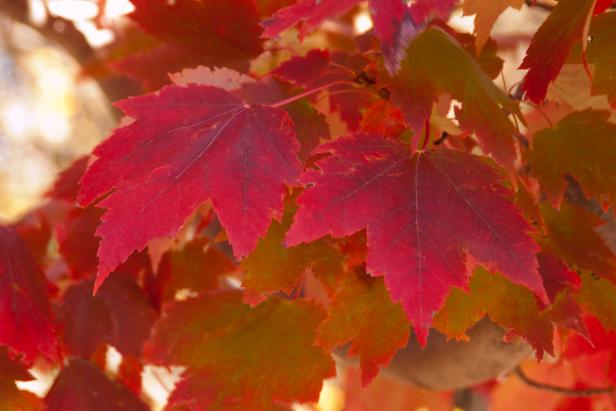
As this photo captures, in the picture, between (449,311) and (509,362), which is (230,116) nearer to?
(449,311)

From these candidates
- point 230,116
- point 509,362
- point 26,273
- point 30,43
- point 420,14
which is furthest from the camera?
point 30,43

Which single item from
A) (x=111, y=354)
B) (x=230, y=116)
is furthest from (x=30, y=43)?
(x=230, y=116)

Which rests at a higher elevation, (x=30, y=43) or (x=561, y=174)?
(x=30, y=43)

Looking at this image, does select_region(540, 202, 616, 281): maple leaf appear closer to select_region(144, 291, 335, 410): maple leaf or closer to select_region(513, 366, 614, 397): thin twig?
select_region(144, 291, 335, 410): maple leaf

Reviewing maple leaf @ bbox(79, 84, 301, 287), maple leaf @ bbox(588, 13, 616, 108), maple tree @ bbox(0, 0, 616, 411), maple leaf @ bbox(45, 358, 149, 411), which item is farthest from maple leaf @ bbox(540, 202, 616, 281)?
maple leaf @ bbox(45, 358, 149, 411)

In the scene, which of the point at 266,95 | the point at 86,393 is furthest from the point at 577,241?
the point at 86,393

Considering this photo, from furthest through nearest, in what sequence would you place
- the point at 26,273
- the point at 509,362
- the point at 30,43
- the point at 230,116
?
1. the point at 30,43
2. the point at 509,362
3. the point at 26,273
4. the point at 230,116

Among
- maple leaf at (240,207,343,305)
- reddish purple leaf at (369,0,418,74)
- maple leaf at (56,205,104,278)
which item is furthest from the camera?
maple leaf at (56,205,104,278)
